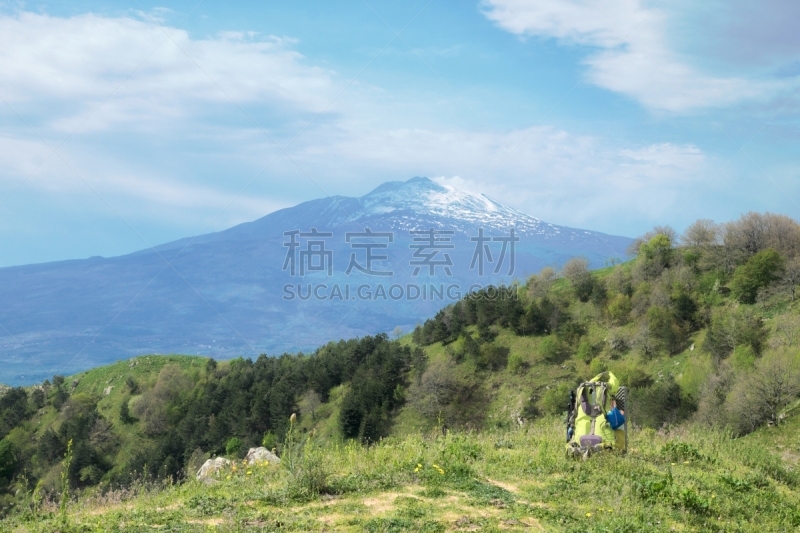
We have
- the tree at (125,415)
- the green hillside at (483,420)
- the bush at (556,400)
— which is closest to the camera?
the green hillside at (483,420)

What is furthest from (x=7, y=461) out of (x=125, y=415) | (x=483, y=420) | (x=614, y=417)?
(x=614, y=417)

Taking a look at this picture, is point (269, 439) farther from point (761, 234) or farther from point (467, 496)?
point (467, 496)

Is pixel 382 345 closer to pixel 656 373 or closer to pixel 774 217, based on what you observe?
pixel 656 373

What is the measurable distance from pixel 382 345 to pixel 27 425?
44.2 m

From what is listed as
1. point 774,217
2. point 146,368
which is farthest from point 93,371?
point 774,217

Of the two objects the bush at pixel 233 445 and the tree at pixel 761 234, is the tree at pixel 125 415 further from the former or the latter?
the tree at pixel 761 234

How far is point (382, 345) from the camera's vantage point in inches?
2729

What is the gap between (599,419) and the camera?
1029cm

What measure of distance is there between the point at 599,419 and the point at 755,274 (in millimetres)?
46379

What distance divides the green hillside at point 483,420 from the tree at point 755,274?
131 mm

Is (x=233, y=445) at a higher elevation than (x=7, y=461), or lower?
higher

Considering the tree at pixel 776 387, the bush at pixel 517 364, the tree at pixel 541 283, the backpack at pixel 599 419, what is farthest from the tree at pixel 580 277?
the backpack at pixel 599 419

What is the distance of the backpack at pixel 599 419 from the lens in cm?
1019

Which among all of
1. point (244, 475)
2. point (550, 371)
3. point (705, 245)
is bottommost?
point (550, 371)
